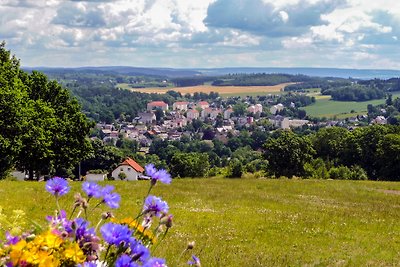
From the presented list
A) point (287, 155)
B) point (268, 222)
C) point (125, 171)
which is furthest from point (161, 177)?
point (125, 171)

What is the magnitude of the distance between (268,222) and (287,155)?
37.6 m

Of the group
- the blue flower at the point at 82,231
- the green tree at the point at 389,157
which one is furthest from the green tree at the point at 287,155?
the blue flower at the point at 82,231

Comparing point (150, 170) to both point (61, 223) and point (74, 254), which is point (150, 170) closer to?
point (61, 223)

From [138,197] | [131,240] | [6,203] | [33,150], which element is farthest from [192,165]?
[131,240]

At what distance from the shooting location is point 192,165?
68.1 m

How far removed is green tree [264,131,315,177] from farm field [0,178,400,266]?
82.7 feet

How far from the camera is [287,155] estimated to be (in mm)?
53312

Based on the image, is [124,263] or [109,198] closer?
[124,263]

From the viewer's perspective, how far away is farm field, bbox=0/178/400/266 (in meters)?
11.2

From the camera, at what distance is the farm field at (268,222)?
1123cm

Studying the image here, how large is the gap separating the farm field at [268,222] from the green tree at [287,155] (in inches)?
992

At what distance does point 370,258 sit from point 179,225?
5627mm

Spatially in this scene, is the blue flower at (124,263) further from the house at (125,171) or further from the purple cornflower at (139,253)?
the house at (125,171)

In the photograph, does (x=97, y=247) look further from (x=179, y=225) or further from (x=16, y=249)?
(x=179, y=225)
